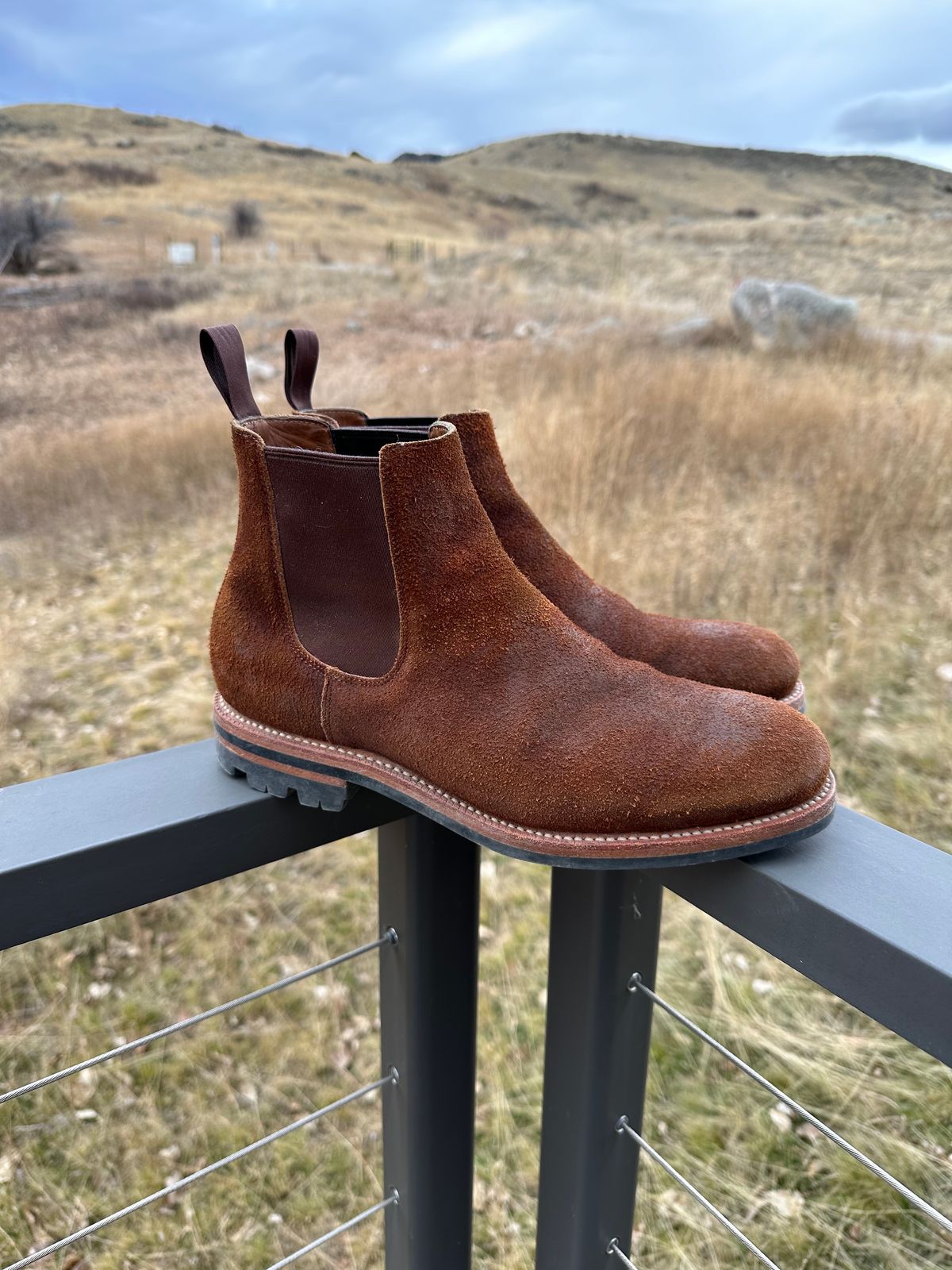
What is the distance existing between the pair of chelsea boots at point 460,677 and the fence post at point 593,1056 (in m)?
0.15

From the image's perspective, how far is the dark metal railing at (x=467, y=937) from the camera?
464mm

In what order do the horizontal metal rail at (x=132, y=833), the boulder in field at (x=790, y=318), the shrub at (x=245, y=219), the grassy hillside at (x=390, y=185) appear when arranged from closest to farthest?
the horizontal metal rail at (x=132, y=833)
the grassy hillside at (x=390, y=185)
the boulder in field at (x=790, y=318)
the shrub at (x=245, y=219)

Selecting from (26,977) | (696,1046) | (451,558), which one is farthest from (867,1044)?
(26,977)

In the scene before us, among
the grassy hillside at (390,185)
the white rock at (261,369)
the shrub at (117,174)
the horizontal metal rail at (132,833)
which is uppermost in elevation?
the grassy hillside at (390,185)

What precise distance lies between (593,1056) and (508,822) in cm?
28

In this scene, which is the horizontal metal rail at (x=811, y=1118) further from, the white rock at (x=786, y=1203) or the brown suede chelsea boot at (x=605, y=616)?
the white rock at (x=786, y=1203)

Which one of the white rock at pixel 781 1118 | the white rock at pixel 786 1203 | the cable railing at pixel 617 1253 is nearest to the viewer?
the cable railing at pixel 617 1253

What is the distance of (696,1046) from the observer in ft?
5.29

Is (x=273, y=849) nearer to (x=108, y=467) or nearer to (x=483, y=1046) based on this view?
(x=483, y=1046)

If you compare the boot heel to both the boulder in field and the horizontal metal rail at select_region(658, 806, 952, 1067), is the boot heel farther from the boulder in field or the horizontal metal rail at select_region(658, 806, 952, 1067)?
the boulder in field

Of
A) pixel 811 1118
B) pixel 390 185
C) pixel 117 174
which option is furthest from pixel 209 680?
pixel 390 185

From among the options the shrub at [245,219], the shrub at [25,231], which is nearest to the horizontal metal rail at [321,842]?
the shrub at [25,231]

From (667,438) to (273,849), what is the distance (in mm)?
3191

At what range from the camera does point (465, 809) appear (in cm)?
57
